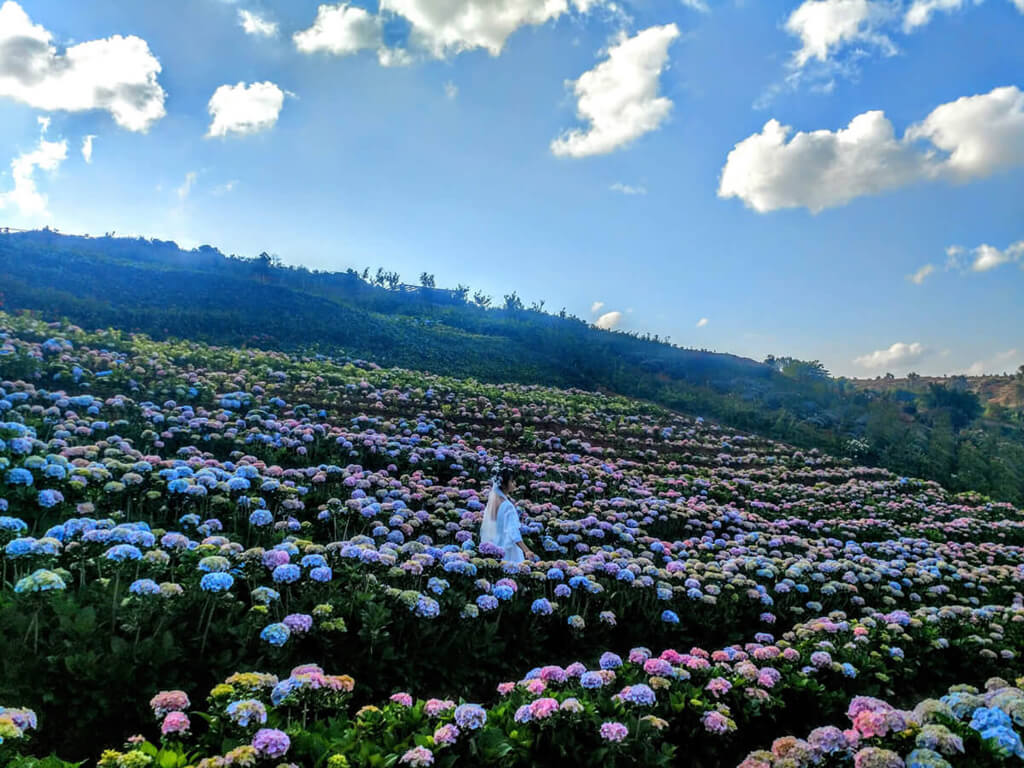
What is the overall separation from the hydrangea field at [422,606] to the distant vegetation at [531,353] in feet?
29.2

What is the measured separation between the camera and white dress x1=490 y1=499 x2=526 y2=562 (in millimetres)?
6652

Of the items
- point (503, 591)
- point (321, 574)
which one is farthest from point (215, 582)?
point (503, 591)

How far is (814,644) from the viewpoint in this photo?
514 cm

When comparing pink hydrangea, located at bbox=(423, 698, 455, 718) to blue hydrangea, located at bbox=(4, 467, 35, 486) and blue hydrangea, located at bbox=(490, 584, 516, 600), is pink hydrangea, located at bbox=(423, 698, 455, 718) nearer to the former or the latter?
blue hydrangea, located at bbox=(490, 584, 516, 600)

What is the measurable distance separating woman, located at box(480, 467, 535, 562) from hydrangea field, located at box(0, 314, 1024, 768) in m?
0.39

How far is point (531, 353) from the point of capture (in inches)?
1262

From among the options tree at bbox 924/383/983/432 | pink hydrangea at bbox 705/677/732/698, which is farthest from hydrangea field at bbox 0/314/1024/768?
tree at bbox 924/383/983/432

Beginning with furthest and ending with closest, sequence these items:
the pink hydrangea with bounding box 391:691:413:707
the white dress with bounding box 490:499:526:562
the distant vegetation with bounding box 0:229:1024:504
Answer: the distant vegetation with bounding box 0:229:1024:504, the white dress with bounding box 490:499:526:562, the pink hydrangea with bounding box 391:691:413:707

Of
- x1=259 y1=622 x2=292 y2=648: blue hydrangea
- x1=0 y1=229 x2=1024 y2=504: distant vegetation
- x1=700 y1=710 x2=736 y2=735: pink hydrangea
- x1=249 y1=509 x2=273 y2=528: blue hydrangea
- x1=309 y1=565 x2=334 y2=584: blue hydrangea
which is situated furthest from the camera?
x1=0 y1=229 x2=1024 y2=504: distant vegetation

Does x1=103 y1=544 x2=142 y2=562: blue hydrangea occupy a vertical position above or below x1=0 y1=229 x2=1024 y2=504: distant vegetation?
below

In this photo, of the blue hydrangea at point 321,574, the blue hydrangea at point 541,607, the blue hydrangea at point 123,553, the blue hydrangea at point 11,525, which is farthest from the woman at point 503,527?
the blue hydrangea at point 11,525

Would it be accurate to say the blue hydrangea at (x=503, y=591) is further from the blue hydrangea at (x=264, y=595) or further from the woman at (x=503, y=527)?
the blue hydrangea at (x=264, y=595)

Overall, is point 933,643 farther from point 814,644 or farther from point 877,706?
point 877,706

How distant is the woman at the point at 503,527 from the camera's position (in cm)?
666
